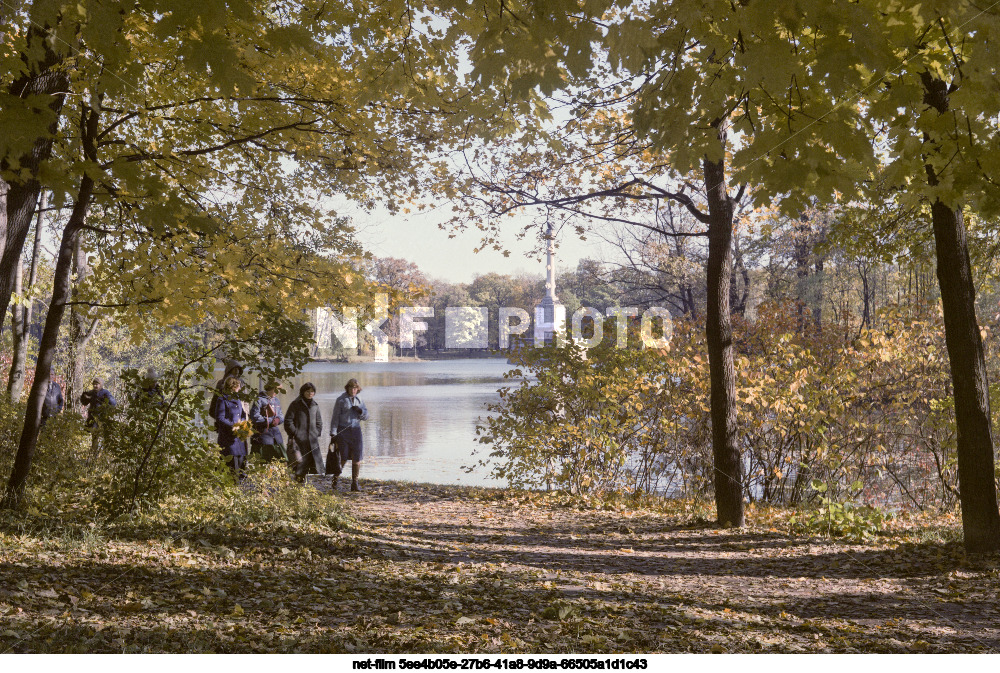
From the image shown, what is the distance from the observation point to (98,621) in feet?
12.0

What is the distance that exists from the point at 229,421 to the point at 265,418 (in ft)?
1.61

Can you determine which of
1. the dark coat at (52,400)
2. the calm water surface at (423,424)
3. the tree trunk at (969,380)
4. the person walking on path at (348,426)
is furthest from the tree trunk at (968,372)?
the dark coat at (52,400)

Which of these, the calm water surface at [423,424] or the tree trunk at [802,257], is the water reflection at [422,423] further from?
the tree trunk at [802,257]

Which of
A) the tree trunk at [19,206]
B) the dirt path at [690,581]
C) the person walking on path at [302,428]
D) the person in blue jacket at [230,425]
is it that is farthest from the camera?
the person walking on path at [302,428]

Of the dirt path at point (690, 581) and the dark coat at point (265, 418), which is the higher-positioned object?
the dark coat at point (265, 418)

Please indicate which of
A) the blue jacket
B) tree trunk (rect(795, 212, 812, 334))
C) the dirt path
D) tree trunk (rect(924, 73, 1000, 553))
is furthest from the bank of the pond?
tree trunk (rect(795, 212, 812, 334))

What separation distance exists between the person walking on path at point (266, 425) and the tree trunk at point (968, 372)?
24.6 ft

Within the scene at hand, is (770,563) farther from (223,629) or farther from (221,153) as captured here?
(221,153)

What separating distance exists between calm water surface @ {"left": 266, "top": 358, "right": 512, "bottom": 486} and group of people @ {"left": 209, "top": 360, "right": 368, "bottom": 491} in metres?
0.52

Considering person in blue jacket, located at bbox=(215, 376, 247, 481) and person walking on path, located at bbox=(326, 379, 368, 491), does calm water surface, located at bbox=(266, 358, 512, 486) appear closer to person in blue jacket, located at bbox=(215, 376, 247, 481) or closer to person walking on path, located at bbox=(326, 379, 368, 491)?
→ person in blue jacket, located at bbox=(215, 376, 247, 481)

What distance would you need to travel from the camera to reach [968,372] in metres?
6.08

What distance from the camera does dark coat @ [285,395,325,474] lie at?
972 centimetres

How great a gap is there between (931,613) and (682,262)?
16.1 m

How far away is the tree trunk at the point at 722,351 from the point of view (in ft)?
26.3
